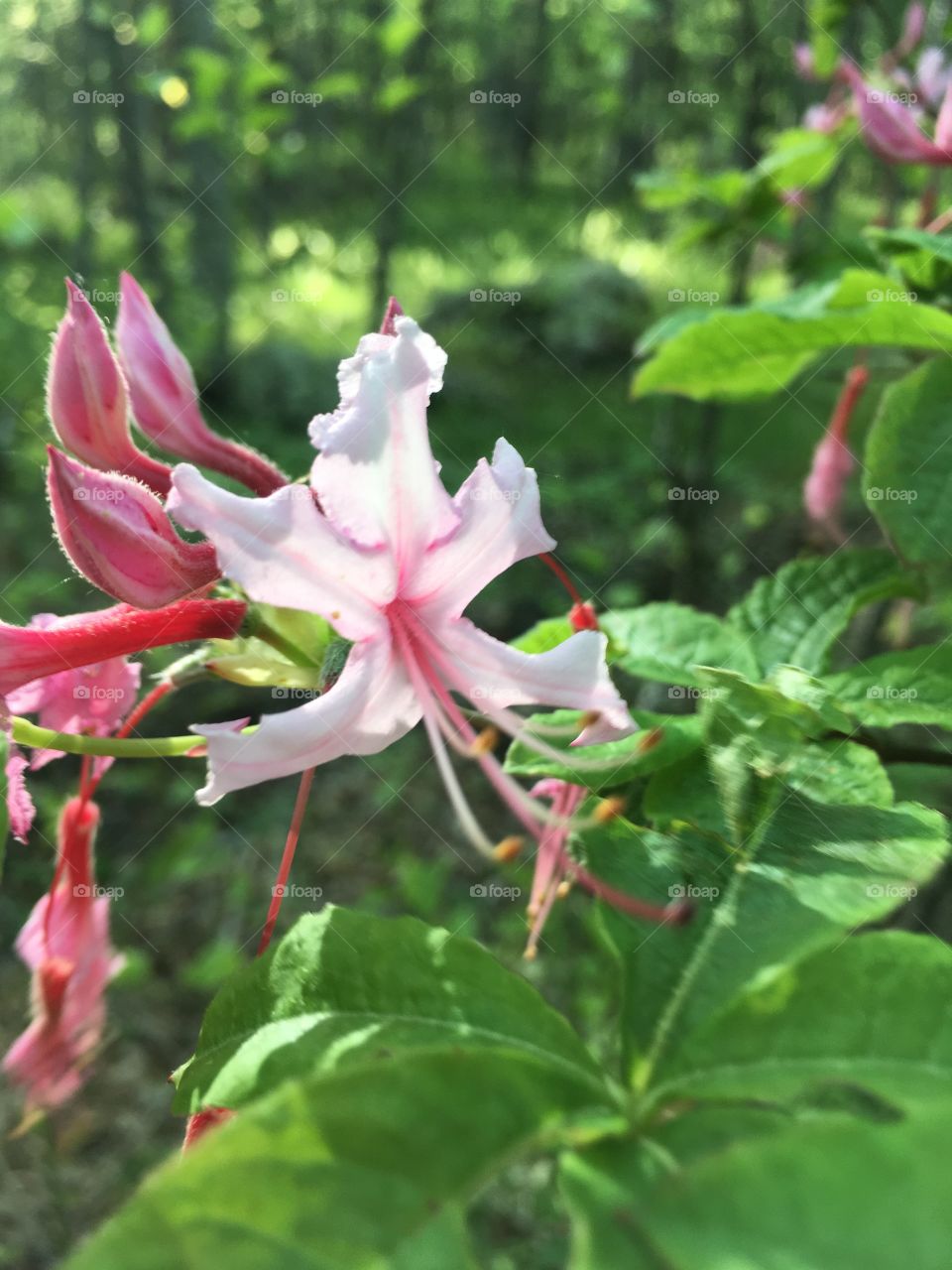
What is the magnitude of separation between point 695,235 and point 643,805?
1.29 metres

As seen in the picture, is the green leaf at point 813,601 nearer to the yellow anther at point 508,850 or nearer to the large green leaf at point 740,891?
the large green leaf at point 740,891

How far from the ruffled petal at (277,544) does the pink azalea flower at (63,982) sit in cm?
39

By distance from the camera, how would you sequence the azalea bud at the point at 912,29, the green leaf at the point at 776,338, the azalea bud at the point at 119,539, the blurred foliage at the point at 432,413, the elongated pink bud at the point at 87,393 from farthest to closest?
the blurred foliage at the point at 432,413 → the azalea bud at the point at 912,29 → the green leaf at the point at 776,338 → the elongated pink bud at the point at 87,393 → the azalea bud at the point at 119,539

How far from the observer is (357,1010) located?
60 centimetres

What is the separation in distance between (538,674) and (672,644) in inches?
12.7

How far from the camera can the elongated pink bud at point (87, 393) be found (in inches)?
31.8

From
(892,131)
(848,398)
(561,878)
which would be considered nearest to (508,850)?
(561,878)

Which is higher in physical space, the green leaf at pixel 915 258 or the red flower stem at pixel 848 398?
the green leaf at pixel 915 258

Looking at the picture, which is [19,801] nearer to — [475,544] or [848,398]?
[475,544]

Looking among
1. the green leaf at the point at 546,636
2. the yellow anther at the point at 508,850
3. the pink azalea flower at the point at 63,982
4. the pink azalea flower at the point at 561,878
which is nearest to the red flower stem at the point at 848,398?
the green leaf at the point at 546,636

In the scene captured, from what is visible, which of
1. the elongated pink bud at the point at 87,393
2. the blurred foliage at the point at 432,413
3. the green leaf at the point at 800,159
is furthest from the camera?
the blurred foliage at the point at 432,413

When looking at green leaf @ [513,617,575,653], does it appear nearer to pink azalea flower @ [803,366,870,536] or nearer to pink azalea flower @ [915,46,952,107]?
pink azalea flower @ [803,366,870,536]

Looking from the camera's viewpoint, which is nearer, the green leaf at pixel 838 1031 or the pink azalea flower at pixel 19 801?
the green leaf at pixel 838 1031

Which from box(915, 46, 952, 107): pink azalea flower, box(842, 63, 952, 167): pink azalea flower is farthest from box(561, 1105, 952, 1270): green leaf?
box(915, 46, 952, 107): pink azalea flower
